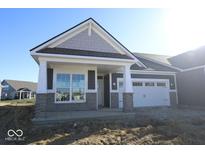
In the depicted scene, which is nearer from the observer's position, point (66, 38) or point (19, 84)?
point (66, 38)

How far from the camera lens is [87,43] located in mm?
10602

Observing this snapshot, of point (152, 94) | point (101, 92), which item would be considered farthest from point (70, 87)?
point (152, 94)

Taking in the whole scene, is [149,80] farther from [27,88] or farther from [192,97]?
[27,88]

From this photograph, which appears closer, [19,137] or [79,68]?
[19,137]

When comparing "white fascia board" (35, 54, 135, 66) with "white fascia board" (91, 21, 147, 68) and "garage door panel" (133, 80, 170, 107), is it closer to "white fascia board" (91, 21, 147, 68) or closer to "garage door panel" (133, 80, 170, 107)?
"white fascia board" (91, 21, 147, 68)

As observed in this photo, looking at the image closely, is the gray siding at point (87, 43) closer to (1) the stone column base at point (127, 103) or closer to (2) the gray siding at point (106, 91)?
(1) the stone column base at point (127, 103)

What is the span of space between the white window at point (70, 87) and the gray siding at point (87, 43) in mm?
2026

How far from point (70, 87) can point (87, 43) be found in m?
2.93

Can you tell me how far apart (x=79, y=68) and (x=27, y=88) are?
38.2 meters

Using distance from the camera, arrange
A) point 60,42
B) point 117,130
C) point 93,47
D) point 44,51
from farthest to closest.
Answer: point 93,47
point 60,42
point 44,51
point 117,130

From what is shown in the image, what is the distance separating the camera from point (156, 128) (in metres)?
7.38

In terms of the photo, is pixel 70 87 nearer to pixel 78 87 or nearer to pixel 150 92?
pixel 78 87

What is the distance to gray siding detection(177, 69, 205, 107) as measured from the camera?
46.4 ft
